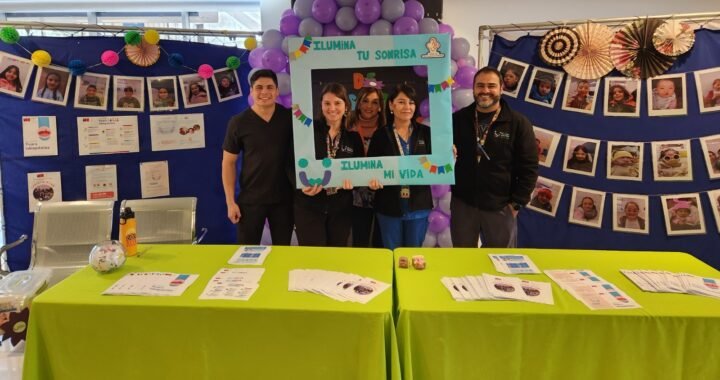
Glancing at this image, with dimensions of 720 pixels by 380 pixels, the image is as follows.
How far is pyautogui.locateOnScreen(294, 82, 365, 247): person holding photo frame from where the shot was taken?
8.75 ft

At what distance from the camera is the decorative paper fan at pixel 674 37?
3.33 meters

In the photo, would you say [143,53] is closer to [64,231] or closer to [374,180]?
[64,231]

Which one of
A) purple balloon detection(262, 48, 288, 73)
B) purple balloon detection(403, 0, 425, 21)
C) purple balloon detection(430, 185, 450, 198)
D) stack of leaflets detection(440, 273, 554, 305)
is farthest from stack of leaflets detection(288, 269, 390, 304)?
purple balloon detection(403, 0, 425, 21)

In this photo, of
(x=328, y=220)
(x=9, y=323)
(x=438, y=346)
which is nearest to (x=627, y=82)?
(x=328, y=220)

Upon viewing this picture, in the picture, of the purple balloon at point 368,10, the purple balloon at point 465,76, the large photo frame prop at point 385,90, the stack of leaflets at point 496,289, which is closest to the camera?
the stack of leaflets at point 496,289

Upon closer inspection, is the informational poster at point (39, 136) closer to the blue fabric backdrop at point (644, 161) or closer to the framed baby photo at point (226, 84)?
the framed baby photo at point (226, 84)

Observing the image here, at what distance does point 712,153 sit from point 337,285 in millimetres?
3331

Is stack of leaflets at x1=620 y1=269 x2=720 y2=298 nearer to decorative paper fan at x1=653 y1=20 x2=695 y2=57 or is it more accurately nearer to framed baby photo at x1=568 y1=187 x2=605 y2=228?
framed baby photo at x1=568 y1=187 x2=605 y2=228

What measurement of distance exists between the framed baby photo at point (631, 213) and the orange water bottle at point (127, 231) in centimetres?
353

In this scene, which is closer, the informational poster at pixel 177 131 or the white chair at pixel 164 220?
the white chair at pixel 164 220

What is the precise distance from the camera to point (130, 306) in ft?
5.33

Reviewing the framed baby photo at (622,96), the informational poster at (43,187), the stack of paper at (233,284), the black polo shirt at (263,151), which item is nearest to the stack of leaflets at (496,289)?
the stack of paper at (233,284)

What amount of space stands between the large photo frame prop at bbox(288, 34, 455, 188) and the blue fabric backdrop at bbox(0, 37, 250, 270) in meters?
1.49

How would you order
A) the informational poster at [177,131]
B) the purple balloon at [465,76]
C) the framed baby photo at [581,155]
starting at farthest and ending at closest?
the informational poster at [177,131], the framed baby photo at [581,155], the purple balloon at [465,76]
